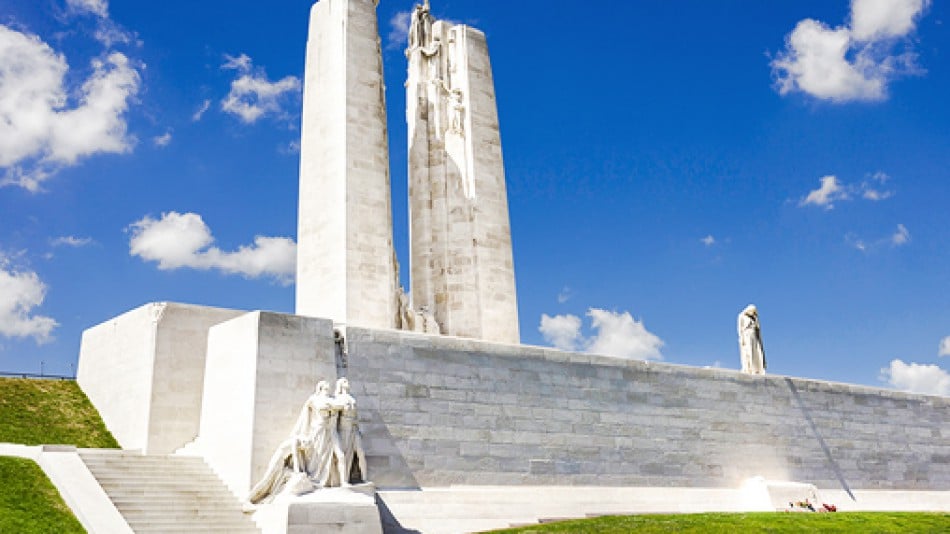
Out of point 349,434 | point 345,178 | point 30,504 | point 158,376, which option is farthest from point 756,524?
point 30,504

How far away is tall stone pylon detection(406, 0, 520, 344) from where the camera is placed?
24906mm

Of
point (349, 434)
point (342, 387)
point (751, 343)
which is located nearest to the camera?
point (349, 434)

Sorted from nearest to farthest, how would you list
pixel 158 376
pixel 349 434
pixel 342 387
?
pixel 349 434 → pixel 342 387 → pixel 158 376

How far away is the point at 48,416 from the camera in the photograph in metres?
20.2

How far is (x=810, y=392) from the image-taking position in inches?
1035

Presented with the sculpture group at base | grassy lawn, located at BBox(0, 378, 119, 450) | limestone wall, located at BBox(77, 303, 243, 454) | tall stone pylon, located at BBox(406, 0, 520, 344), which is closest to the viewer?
the sculpture group at base

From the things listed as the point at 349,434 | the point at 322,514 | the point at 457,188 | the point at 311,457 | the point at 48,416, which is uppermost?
the point at 457,188

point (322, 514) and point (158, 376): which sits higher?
point (158, 376)

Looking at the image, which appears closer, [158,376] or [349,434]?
[349,434]

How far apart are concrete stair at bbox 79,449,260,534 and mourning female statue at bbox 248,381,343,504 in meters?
0.64

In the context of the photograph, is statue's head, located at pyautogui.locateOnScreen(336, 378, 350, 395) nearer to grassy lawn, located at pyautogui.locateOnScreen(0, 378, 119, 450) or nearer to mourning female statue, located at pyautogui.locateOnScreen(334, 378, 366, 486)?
mourning female statue, located at pyautogui.locateOnScreen(334, 378, 366, 486)

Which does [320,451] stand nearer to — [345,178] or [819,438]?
[345,178]

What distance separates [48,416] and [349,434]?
8092mm

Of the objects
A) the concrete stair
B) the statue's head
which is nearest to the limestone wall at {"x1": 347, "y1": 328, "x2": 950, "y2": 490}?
the statue's head
